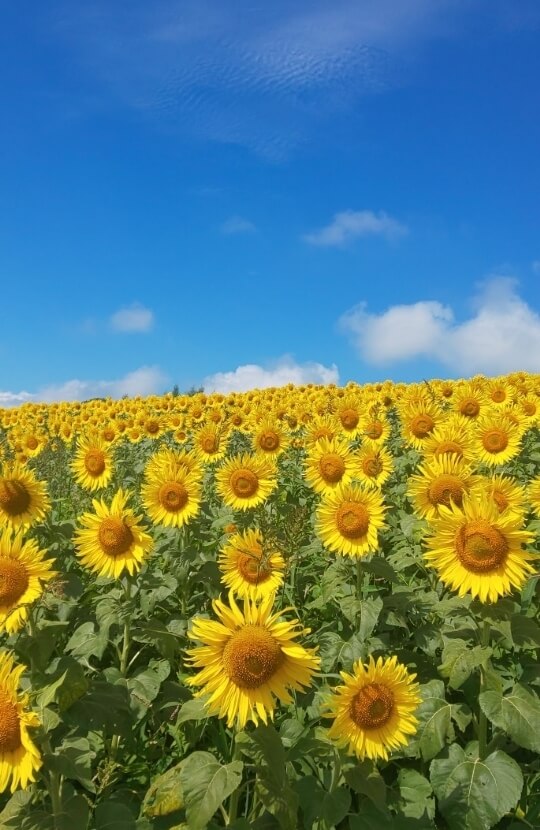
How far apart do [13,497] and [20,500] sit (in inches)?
3.1

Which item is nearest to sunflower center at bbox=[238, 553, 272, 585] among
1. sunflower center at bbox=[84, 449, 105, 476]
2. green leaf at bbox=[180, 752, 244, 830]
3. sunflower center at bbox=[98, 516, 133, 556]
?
sunflower center at bbox=[98, 516, 133, 556]

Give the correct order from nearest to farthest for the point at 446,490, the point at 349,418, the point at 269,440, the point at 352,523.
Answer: the point at 352,523 < the point at 446,490 < the point at 269,440 < the point at 349,418

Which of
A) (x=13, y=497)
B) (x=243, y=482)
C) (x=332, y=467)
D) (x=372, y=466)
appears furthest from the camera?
(x=332, y=467)

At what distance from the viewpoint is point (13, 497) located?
555 centimetres

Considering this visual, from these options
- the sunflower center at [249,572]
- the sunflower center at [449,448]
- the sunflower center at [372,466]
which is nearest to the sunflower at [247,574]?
the sunflower center at [249,572]

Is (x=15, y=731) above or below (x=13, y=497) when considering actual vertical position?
below

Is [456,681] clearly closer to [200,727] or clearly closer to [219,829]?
[219,829]

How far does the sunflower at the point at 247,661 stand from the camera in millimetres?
3068

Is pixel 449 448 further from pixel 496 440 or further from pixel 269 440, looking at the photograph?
pixel 269 440

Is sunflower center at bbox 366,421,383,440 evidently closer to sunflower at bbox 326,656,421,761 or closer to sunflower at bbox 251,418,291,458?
sunflower at bbox 251,418,291,458

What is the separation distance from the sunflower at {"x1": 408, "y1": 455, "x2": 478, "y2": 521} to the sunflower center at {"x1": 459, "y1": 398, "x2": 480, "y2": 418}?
4738mm

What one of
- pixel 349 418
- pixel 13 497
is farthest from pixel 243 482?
pixel 349 418

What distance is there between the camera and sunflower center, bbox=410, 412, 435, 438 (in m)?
8.55

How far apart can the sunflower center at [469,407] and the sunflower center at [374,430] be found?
5.43 feet
